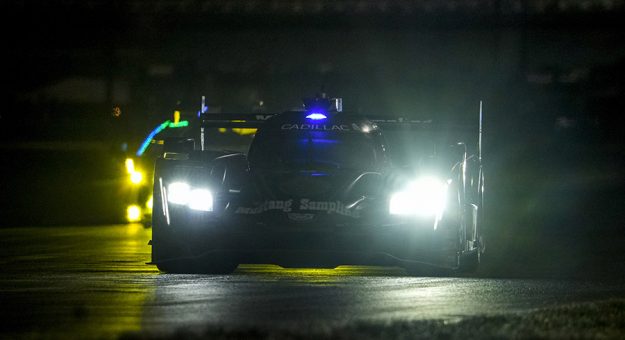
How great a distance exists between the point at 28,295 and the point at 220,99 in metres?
77.7

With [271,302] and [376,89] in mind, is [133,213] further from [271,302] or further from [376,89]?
[376,89]

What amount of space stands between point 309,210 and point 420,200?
1034 millimetres

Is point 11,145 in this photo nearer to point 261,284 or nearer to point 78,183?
point 78,183

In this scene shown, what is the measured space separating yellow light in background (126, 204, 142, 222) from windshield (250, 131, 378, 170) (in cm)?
998

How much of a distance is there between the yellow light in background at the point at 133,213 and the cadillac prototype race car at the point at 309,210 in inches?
408

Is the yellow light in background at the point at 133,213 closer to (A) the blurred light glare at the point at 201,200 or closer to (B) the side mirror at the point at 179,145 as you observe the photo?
(B) the side mirror at the point at 179,145

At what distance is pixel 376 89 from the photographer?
257 feet

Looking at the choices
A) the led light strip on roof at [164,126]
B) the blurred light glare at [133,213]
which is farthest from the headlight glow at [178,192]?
the blurred light glare at [133,213]

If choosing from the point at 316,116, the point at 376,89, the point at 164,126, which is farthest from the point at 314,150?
the point at 376,89

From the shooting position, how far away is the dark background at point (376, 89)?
87.8 ft

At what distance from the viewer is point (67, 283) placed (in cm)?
1218

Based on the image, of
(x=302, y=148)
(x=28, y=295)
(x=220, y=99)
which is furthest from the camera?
(x=220, y=99)

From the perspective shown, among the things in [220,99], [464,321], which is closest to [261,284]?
[464,321]

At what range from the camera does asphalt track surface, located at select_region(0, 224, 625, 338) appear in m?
8.84
